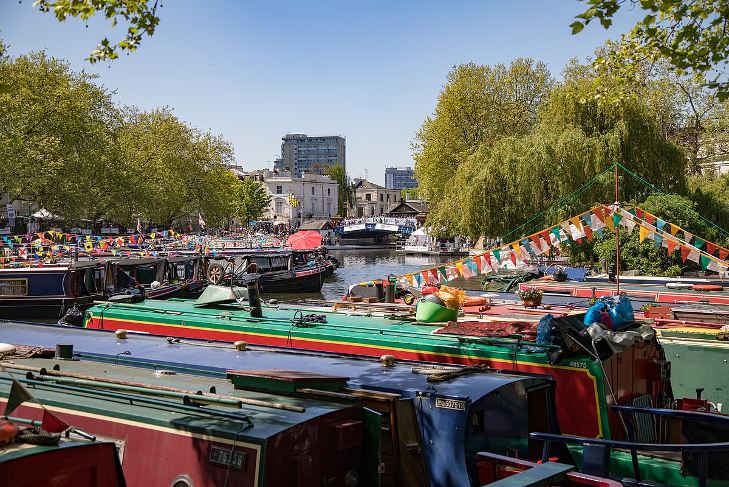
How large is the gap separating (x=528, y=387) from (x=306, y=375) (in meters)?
2.43

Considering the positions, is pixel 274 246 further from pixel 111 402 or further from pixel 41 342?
pixel 111 402

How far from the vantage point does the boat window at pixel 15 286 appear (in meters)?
29.0

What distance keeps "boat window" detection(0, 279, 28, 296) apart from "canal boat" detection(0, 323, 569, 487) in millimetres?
22286

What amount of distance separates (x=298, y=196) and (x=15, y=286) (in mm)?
100881

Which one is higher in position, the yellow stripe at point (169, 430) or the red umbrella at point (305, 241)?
the red umbrella at point (305, 241)

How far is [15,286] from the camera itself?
29047 millimetres

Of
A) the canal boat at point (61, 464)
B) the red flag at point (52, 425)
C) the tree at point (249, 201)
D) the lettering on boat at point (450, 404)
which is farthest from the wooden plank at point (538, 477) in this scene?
the tree at point (249, 201)

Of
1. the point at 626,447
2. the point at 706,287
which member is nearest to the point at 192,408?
the point at 626,447

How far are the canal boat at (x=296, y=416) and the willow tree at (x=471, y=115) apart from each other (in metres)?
39.9

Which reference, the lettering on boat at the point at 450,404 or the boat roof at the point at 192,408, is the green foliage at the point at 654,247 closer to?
the lettering on boat at the point at 450,404

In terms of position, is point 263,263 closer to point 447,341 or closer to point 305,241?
point 305,241

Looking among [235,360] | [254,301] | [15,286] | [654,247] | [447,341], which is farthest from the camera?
[654,247]

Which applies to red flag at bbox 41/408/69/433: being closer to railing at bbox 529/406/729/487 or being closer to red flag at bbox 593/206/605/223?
railing at bbox 529/406/729/487

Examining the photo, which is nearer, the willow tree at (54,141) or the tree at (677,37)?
the tree at (677,37)
